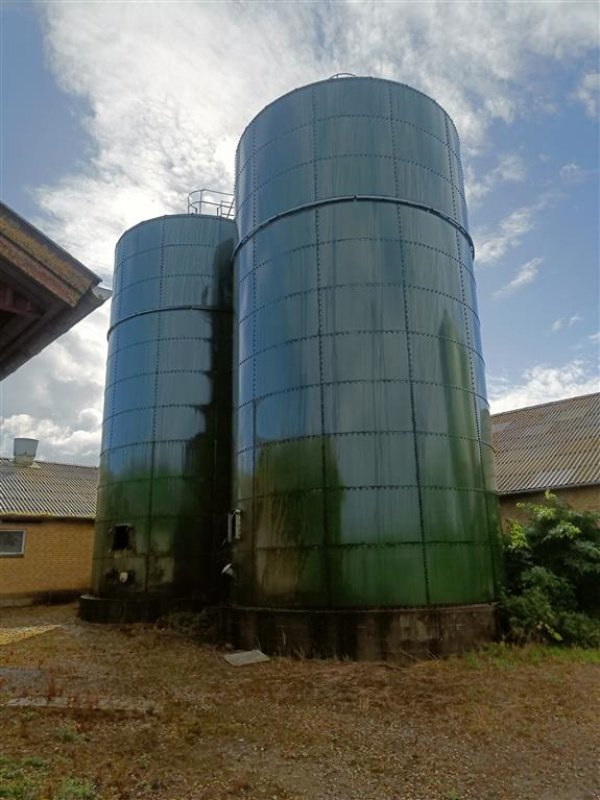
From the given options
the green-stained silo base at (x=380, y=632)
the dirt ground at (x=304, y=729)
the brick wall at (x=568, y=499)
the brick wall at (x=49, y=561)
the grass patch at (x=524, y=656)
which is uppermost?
the brick wall at (x=568, y=499)

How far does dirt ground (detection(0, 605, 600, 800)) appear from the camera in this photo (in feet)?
17.0

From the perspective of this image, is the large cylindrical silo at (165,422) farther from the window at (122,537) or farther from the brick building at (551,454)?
the brick building at (551,454)

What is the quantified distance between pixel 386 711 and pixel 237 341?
8.95m

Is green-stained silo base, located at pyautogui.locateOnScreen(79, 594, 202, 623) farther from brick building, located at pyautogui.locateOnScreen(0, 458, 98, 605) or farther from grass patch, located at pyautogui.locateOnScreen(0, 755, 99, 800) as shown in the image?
grass patch, located at pyautogui.locateOnScreen(0, 755, 99, 800)

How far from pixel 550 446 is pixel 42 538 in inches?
764

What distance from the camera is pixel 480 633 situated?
34.3 ft

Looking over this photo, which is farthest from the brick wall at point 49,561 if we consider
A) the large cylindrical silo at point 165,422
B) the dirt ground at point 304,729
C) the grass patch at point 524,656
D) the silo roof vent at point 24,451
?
the grass patch at point 524,656

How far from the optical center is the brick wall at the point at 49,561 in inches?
849

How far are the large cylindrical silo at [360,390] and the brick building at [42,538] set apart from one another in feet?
43.8

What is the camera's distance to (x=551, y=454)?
802 inches

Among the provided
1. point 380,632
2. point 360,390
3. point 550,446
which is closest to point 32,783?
point 380,632

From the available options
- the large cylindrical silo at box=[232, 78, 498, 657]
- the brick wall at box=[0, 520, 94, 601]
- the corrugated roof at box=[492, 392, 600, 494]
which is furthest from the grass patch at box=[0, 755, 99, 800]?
the brick wall at box=[0, 520, 94, 601]

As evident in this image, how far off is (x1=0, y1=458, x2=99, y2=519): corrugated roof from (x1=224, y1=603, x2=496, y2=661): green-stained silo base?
1533 cm

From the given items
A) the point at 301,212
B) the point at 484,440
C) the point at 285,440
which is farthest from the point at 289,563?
the point at 301,212
